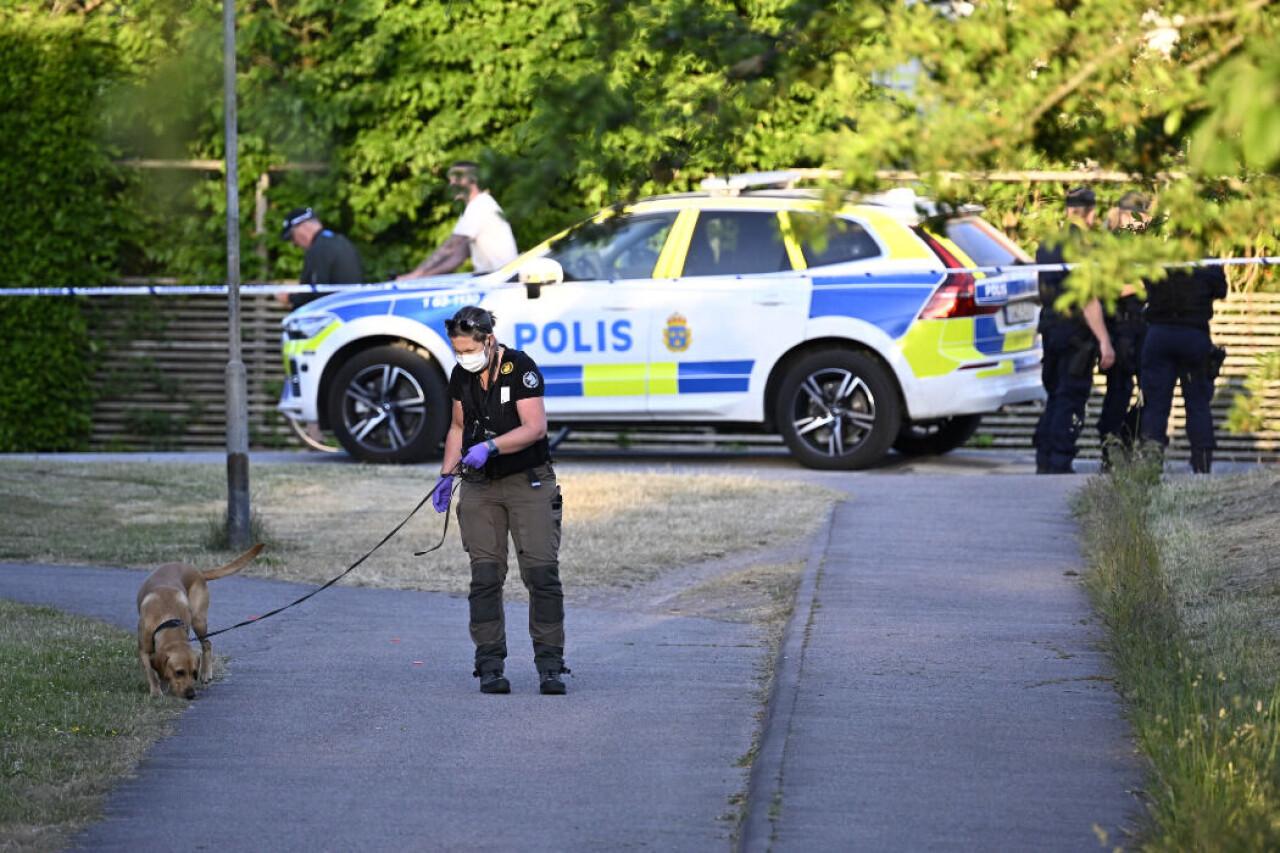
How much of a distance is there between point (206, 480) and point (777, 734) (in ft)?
27.5

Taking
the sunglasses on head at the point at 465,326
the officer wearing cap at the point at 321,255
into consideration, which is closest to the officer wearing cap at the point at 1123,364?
the officer wearing cap at the point at 321,255

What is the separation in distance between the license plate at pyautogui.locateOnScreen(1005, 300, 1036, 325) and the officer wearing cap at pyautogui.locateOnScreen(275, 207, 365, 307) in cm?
498

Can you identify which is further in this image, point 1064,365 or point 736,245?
point 736,245

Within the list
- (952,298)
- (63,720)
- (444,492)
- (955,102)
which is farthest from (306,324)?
(955,102)

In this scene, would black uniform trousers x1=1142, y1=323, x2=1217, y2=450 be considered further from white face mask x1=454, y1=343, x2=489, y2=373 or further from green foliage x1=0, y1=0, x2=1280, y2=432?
green foliage x1=0, y1=0, x2=1280, y2=432

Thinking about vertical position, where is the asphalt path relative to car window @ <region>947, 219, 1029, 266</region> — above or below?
below

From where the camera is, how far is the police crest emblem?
1430cm

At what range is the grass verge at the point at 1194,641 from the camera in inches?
202

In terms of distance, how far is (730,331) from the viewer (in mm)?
14242

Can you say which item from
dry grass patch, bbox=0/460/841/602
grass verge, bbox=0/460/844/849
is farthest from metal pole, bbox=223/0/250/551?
dry grass patch, bbox=0/460/841/602

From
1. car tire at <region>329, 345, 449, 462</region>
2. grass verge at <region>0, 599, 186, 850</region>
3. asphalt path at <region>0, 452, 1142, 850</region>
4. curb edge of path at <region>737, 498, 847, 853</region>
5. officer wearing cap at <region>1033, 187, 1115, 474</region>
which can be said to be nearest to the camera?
curb edge of path at <region>737, 498, 847, 853</region>

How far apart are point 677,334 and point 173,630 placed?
7.16 metres

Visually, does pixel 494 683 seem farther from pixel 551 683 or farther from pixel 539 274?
pixel 539 274

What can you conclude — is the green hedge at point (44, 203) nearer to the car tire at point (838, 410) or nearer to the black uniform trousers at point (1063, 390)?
the car tire at point (838, 410)
